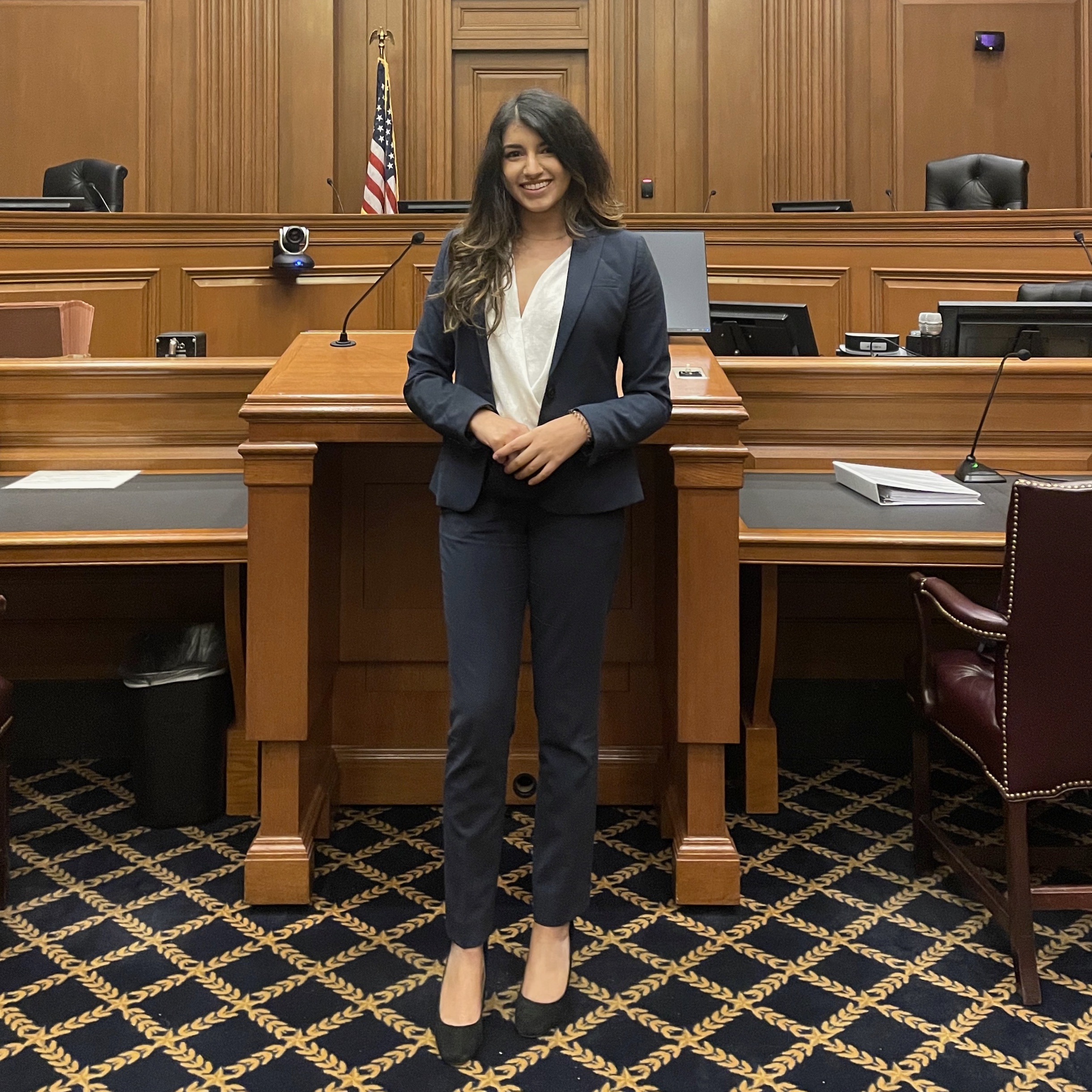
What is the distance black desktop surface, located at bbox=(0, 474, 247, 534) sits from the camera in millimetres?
2055

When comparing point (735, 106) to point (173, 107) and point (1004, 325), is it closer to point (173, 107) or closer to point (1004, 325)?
point (173, 107)

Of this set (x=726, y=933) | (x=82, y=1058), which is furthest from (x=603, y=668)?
(x=82, y=1058)

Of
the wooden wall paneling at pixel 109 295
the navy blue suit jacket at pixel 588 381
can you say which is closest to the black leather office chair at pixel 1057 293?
the navy blue suit jacket at pixel 588 381

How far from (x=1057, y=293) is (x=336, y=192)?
154 inches

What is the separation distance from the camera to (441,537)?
156cm

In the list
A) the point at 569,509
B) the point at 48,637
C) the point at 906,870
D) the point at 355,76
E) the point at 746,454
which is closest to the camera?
the point at 569,509

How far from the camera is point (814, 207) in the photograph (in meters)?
5.24

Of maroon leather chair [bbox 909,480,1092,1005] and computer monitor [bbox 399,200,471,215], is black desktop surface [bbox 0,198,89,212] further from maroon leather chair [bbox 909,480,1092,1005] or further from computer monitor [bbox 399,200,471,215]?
maroon leather chair [bbox 909,480,1092,1005]

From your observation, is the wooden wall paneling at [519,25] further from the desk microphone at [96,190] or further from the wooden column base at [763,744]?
→ the wooden column base at [763,744]

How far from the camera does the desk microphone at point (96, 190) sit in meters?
5.39

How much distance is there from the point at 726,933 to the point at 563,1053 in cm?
45

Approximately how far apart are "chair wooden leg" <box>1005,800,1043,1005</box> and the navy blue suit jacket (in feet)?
2.61

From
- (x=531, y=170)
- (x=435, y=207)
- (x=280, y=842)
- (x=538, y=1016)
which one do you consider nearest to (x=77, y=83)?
(x=435, y=207)

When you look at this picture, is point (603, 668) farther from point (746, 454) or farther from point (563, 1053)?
point (563, 1053)
